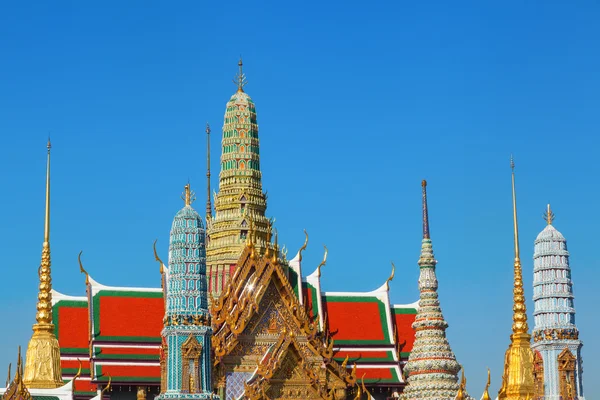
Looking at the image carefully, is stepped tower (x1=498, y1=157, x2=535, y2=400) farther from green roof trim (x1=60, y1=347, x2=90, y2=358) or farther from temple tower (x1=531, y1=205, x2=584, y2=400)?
green roof trim (x1=60, y1=347, x2=90, y2=358)

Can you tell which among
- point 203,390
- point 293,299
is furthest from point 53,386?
point 293,299

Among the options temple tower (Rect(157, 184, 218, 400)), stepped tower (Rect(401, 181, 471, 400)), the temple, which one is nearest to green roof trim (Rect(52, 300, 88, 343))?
the temple

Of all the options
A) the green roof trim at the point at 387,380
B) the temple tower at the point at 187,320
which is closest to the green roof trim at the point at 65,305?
the temple tower at the point at 187,320

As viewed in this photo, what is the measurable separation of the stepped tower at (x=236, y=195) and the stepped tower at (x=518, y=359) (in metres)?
9.21

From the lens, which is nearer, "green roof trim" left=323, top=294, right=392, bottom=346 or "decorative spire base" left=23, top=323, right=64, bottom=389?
"decorative spire base" left=23, top=323, right=64, bottom=389

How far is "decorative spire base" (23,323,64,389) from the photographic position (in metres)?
53.9

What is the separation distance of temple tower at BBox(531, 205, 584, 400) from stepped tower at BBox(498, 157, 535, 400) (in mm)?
455

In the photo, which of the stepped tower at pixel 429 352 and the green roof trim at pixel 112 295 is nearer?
Answer: the stepped tower at pixel 429 352

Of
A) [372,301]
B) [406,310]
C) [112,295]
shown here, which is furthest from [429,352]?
[112,295]

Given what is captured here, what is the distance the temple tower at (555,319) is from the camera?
188 feet

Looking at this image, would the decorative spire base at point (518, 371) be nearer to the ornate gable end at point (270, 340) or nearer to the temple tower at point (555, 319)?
the temple tower at point (555, 319)

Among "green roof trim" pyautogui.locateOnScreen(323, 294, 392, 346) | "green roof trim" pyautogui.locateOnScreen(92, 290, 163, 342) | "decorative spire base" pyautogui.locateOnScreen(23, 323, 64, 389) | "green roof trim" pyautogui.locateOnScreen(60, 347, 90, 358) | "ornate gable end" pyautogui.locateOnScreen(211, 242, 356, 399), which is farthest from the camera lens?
"green roof trim" pyautogui.locateOnScreen(323, 294, 392, 346)

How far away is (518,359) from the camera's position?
57.8 meters

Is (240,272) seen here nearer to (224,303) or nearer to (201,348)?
(224,303)
